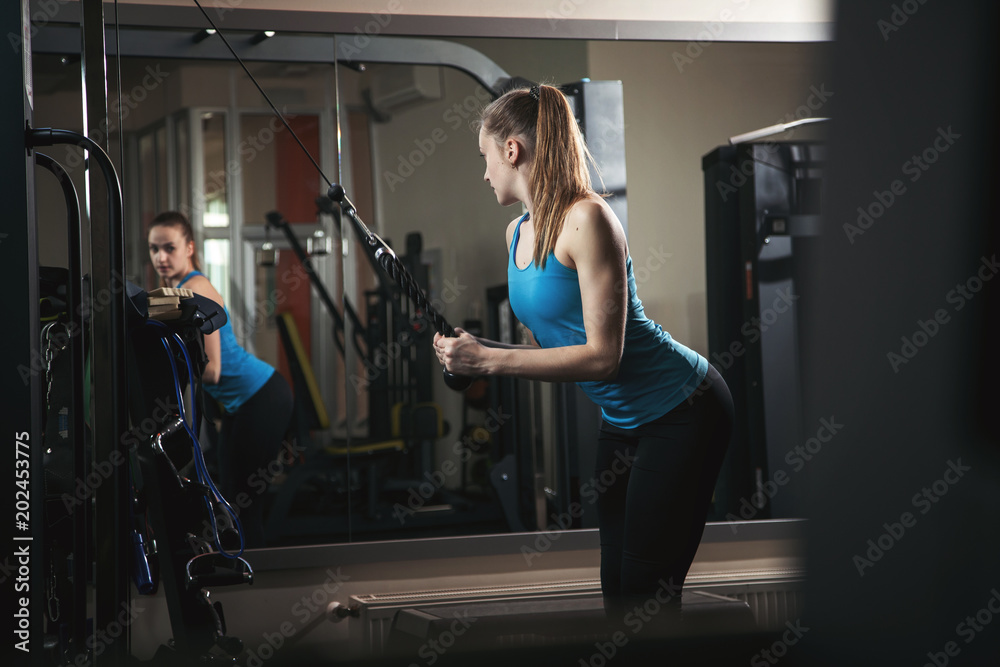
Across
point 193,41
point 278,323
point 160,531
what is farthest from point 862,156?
point 278,323

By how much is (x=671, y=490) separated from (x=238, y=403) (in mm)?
1677

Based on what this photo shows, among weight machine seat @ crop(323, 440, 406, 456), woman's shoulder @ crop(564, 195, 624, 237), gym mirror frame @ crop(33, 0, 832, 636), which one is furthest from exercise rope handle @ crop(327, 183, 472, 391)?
weight machine seat @ crop(323, 440, 406, 456)

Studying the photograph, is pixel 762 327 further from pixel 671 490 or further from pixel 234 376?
pixel 234 376

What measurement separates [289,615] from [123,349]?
1546mm

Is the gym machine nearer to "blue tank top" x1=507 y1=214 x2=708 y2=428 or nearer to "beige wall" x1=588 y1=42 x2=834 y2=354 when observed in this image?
"beige wall" x1=588 y1=42 x2=834 y2=354

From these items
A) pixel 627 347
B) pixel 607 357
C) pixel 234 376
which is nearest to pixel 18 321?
pixel 607 357

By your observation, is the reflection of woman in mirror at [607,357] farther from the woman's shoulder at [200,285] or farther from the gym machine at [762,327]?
the gym machine at [762,327]

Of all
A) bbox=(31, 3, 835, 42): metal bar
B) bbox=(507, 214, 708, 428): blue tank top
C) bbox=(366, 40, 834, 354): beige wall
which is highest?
bbox=(31, 3, 835, 42): metal bar

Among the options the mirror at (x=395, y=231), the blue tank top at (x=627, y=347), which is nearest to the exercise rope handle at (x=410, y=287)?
the blue tank top at (x=627, y=347)

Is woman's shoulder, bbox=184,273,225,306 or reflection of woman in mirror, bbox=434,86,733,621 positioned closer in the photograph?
reflection of woman in mirror, bbox=434,86,733,621

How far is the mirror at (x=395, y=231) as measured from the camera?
2.71m

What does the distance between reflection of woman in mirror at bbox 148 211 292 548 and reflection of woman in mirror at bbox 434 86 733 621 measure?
1351 mm

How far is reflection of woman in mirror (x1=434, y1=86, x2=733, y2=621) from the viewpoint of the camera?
1.31 metres

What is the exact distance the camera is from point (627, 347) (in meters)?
1.42
